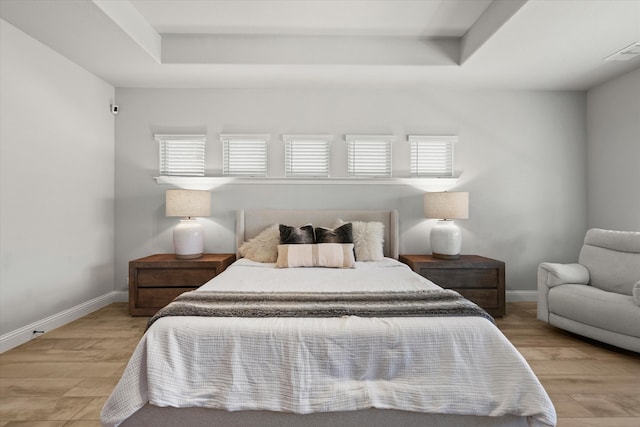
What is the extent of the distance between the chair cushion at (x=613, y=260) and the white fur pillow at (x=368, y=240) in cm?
200

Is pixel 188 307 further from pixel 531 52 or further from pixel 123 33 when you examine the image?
pixel 531 52

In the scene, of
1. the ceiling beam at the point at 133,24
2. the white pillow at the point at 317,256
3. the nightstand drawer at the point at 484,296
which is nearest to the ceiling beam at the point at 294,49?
the ceiling beam at the point at 133,24

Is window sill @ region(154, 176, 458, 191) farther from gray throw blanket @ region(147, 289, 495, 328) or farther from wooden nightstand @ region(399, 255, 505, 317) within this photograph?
gray throw blanket @ region(147, 289, 495, 328)

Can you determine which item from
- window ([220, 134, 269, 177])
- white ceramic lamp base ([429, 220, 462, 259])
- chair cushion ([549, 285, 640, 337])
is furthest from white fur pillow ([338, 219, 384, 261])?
chair cushion ([549, 285, 640, 337])

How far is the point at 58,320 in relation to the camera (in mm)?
3029

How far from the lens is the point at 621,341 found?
244cm

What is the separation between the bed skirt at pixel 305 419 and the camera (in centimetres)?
145

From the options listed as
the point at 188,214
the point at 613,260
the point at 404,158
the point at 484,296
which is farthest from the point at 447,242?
the point at 188,214

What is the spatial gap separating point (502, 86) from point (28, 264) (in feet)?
17.5

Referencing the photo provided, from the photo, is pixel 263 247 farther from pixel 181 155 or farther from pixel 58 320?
pixel 58 320

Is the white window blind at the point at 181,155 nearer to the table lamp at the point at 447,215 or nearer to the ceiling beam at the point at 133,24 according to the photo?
the ceiling beam at the point at 133,24

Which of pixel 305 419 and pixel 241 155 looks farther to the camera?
pixel 241 155

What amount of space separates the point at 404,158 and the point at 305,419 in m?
3.17

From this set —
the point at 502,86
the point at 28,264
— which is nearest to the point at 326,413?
the point at 28,264
